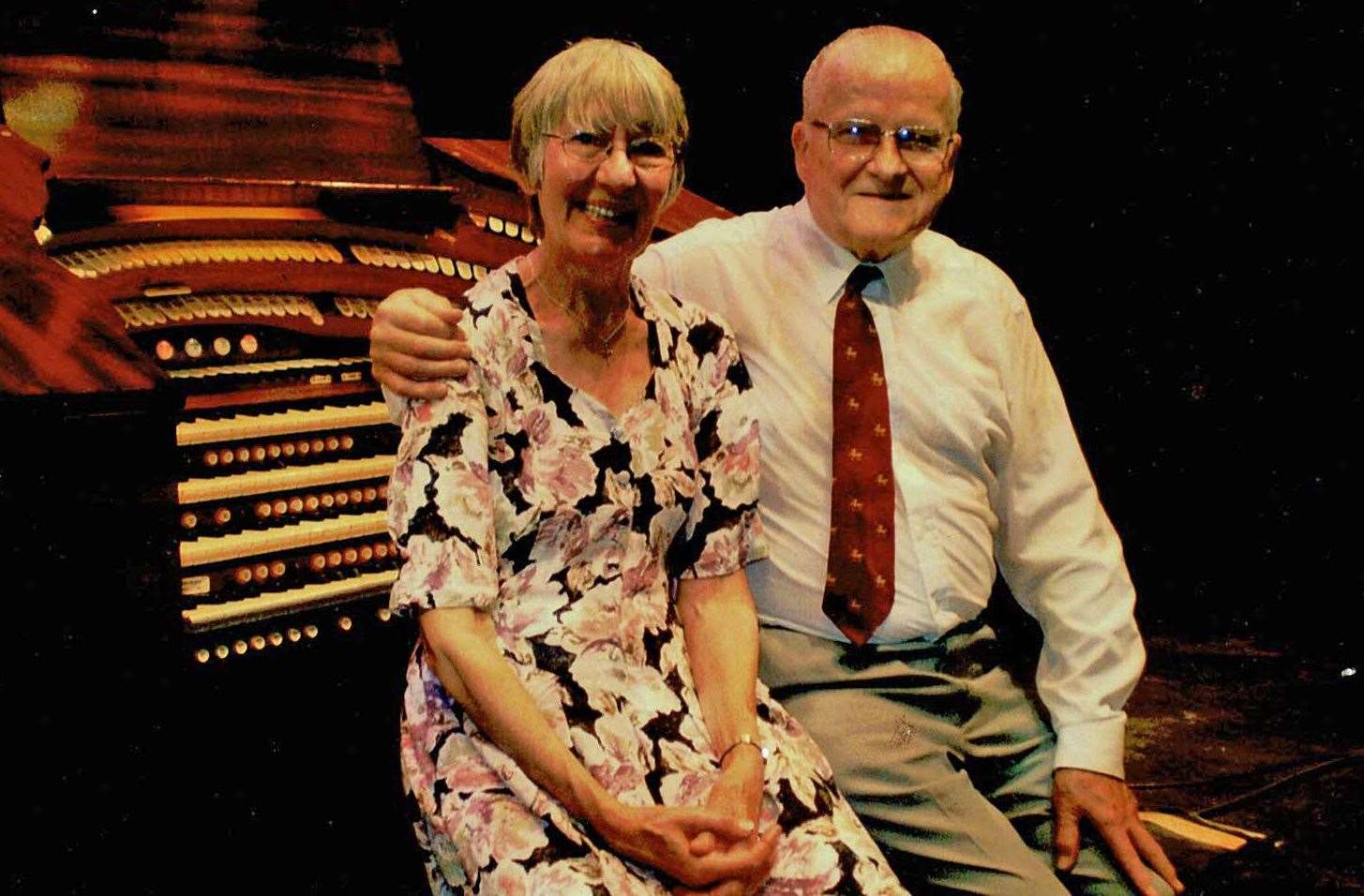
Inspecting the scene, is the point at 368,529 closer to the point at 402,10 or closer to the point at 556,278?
the point at 556,278

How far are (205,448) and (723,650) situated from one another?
845mm

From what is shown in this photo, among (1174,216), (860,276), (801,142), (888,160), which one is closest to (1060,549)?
(860,276)

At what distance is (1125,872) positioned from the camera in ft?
6.15

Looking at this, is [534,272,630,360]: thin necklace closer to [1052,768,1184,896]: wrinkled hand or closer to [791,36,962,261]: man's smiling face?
[791,36,962,261]: man's smiling face

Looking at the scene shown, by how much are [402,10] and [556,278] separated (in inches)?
63.8

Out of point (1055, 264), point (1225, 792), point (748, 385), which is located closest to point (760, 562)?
point (748, 385)

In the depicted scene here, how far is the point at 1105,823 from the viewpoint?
6.27ft

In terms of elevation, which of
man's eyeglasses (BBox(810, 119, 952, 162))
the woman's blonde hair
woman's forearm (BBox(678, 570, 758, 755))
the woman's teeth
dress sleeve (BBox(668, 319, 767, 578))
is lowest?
woman's forearm (BBox(678, 570, 758, 755))

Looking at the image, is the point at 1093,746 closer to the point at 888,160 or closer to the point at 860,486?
the point at 860,486

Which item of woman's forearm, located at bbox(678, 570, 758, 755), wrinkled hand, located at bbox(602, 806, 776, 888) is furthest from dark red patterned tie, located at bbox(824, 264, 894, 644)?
wrinkled hand, located at bbox(602, 806, 776, 888)

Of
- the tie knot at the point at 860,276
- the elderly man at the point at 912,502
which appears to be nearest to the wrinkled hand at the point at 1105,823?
the elderly man at the point at 912,502

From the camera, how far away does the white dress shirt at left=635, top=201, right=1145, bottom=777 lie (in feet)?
6.45

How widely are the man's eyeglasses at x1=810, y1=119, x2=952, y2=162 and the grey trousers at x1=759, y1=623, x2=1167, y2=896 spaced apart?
2.43ft

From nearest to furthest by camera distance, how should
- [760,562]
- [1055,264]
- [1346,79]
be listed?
[760,562] < [1346,79] < [1055,264]
